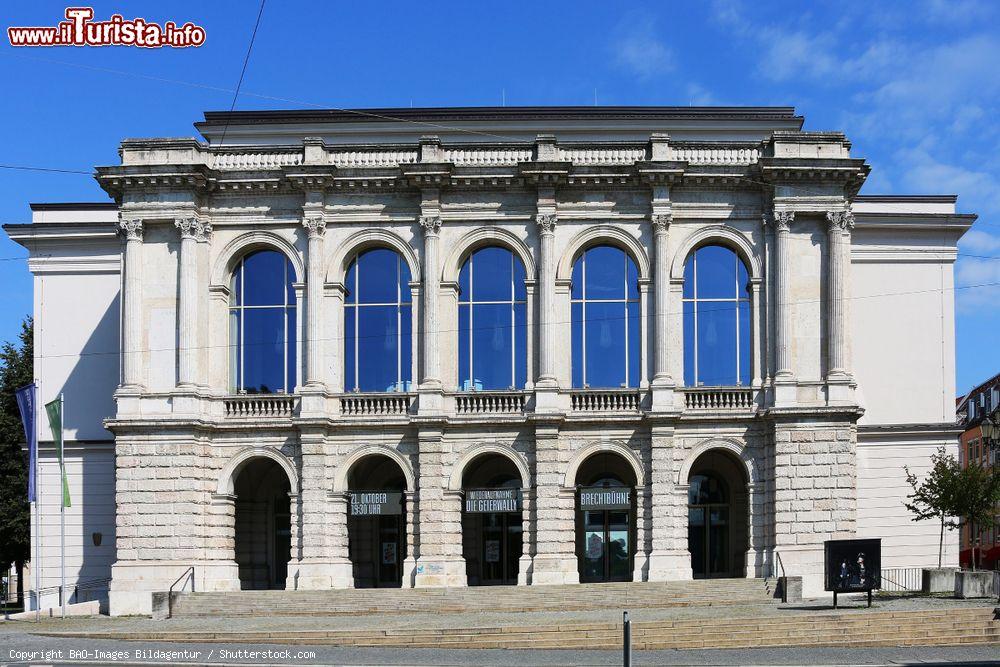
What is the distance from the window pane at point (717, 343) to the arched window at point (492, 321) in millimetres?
6199

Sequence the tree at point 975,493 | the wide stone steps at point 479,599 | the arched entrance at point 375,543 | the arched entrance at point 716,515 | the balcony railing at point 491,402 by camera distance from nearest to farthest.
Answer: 1. the wide stone steps at point 479,599
2. the tree at point 975,493
3. the balcony railing at point 491,402
4. the arched entrance at point 716,515
5. the arched entrance at point 375,543

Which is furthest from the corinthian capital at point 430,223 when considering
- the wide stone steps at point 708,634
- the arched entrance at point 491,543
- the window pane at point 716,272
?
the wide stone steps at point 708,634

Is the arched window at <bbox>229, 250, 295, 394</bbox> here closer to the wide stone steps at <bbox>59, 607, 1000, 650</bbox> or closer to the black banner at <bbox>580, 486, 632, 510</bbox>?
the black banner at <bbox>580, 486, 632, 510</bbox>

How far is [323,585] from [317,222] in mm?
12388

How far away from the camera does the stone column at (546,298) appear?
4634 cm

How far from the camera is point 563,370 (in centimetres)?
4688

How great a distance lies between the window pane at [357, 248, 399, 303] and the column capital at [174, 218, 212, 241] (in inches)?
212

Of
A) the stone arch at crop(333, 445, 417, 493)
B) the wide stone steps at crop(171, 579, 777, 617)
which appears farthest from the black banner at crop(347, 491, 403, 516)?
the wide stone steps at crop(171, 579, 777, 617)

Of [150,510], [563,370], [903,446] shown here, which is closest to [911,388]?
[903,446]

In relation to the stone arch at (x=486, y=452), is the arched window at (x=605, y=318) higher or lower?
higher

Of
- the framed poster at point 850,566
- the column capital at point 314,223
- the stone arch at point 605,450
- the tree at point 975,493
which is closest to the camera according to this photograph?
the framed poster at point 850,566

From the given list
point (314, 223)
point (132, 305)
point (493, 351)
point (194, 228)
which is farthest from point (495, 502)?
point (132, 305)

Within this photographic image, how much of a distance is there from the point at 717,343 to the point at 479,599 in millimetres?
12899

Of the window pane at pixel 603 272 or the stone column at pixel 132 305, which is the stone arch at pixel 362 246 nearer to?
the window pane at pixel 603 272
